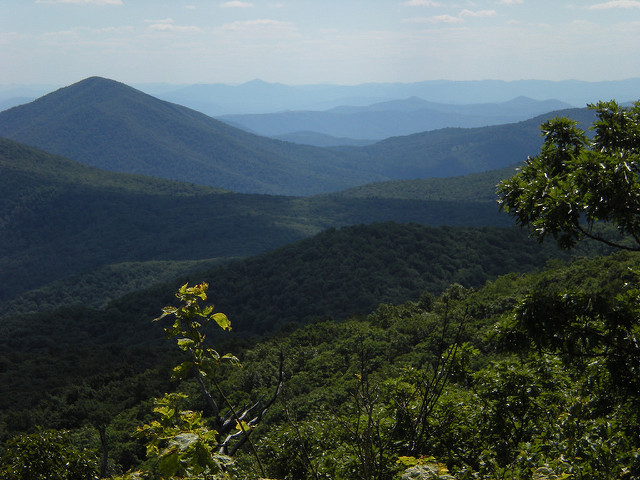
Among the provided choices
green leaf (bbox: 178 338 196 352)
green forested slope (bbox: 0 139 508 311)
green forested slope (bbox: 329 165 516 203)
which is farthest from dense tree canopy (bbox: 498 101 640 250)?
green forested slope (bbox: 329 165 516 203)

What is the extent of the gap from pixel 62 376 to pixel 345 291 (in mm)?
41837

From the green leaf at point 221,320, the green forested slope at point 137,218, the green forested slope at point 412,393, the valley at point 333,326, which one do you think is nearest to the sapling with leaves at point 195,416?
the green leaf at point 221,320

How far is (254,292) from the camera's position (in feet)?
271

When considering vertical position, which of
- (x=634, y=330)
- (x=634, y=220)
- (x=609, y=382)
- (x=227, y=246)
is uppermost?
(x=634, y=220)

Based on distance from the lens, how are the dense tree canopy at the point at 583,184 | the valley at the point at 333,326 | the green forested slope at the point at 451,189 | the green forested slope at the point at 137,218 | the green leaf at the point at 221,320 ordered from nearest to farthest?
the green leaf at the point at 221,320, the dense tree canopy at the point at 583,184, the valley at the point at 333,326, the green forested slope at the point at 137,218, the green forested slope at the point at 451,189

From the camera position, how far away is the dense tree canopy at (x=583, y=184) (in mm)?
5727

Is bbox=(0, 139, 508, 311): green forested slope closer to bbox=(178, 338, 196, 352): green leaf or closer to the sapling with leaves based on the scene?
the sapling with leaves

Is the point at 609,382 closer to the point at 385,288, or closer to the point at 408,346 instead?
the point at 408,346

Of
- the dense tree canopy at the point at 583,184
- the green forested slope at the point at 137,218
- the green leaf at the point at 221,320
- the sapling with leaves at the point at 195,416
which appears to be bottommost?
the green forested slope at the point at 137,218

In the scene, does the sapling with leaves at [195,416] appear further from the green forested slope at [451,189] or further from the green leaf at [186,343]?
the green forested slope at [451,189]

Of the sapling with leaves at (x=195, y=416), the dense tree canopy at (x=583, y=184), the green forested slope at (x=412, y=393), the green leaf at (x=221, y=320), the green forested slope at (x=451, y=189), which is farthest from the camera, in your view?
the green forested slope at (x=451, y=189)

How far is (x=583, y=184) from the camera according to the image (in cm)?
592

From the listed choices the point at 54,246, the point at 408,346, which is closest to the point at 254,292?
the point at 408,346

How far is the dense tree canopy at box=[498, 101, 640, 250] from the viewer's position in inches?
225
